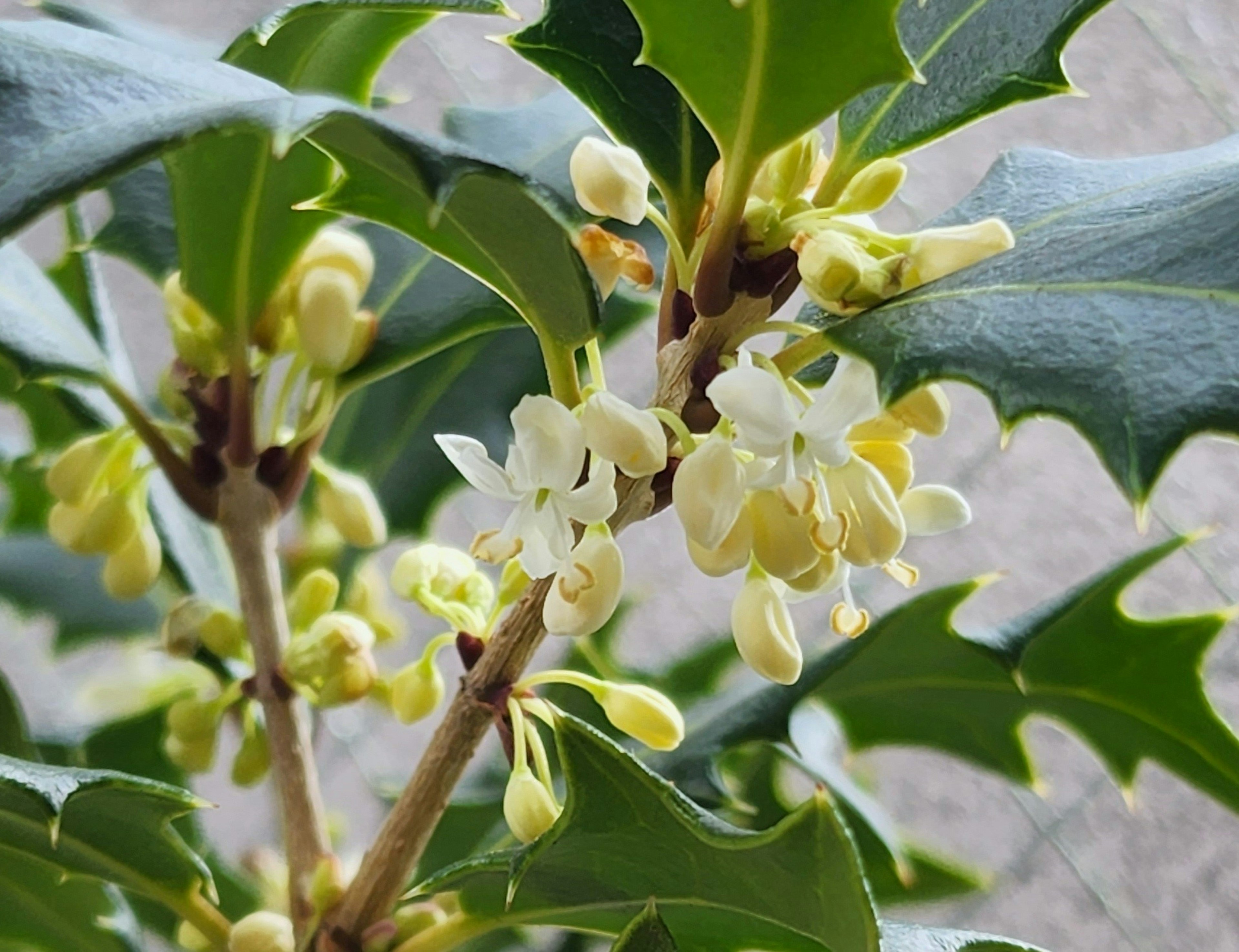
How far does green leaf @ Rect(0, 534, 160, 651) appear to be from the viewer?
55 cm

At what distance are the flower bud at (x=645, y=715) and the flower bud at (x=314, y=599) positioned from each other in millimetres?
147

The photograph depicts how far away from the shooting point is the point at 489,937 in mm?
457

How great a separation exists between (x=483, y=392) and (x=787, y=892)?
0.29m

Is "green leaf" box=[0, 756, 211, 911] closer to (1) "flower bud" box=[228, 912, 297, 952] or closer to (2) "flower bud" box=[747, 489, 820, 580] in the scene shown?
(1) "flower bud" box=[228, 912, 297, 952]

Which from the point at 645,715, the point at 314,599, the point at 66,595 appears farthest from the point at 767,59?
the point at 66,595

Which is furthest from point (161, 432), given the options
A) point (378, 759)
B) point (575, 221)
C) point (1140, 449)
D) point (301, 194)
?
point (378, 759)

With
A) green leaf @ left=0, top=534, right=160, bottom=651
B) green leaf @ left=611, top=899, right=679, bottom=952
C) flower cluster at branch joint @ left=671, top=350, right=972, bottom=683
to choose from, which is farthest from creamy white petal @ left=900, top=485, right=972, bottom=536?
green leaf @ left=0, top=534, right=160, bottom=651

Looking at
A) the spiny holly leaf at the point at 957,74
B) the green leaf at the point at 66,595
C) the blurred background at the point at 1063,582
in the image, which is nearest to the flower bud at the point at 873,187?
the spiny holly leaf at the point at 957,74

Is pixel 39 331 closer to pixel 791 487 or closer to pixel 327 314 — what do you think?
pixel 327 314

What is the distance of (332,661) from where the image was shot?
15.9 inches

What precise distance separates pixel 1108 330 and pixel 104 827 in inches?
11.3

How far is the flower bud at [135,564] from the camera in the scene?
42 centimetres

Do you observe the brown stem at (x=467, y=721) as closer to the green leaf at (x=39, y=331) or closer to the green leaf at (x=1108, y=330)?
the green leaf at (x=1108, y=330)

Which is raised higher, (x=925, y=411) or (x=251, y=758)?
(x=925, y=411)
